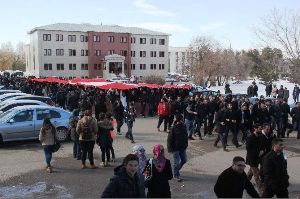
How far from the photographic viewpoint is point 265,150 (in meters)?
9.92

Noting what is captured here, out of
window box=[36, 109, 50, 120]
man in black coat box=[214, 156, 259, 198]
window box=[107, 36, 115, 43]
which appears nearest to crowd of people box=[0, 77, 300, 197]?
man in black coat box=[214, 156, 259, 198]

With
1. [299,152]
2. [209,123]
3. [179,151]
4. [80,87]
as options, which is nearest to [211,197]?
[179,151]

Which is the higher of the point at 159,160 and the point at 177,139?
the point at 159,160

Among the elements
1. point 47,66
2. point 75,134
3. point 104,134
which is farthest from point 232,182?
point 47,66

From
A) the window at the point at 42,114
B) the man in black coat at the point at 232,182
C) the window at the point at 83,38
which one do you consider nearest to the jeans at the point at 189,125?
the window at the point at 42,114

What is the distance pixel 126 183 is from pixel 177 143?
5609 mm

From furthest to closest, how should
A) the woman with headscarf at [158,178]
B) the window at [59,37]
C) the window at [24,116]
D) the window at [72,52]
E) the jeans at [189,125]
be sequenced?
the window at [72,52] < the window at [59,37] < the jeans at [189,125] < the window at [24,116] < the woman with headscarf at [158,178]

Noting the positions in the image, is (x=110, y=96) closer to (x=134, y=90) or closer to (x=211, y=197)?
(x=134, y=90)

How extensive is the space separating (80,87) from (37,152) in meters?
18.8

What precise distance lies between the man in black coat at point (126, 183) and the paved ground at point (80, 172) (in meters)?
4.58

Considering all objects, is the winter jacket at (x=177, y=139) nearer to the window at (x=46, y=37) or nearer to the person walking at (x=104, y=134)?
the person walking at (x=104, y=134)

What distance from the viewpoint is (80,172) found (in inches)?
476

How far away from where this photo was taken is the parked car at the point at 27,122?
1570 cm

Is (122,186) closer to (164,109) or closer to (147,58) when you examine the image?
(164,109)
